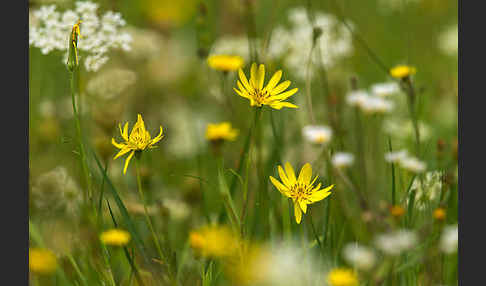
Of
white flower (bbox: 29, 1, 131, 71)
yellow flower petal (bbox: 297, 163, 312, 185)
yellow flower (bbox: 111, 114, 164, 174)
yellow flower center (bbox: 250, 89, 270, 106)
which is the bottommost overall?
yellow flower petal (bbox: 297, 163, 312, 185)

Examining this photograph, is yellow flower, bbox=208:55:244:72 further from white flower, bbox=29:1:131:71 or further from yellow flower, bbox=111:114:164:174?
yellow flower, bbox=111:114:164:174

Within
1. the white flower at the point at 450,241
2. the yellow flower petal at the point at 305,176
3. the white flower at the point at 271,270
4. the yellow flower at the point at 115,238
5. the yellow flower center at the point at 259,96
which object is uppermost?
the yellow flower center at the point at 259,96

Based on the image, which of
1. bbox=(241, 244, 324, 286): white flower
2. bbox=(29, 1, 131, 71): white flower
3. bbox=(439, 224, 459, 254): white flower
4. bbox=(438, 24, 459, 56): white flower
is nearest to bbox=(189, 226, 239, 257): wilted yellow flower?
bbox=(241, 244, 324, 286): white flower

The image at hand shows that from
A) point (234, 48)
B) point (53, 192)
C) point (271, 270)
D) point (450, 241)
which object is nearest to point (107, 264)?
point (271, 270)

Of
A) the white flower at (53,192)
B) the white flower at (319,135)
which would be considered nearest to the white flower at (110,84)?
the white flower at (53,192)

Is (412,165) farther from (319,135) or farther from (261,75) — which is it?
(261,75)

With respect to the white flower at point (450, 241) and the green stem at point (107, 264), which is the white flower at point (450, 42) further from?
the green stem at point (107, 264)

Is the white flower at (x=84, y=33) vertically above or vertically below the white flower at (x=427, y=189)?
above

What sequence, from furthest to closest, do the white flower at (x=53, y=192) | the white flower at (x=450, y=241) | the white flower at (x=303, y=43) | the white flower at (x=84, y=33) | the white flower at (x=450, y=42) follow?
1. the white flower at (x=450, y=42)
2. the white flower at (x=303, y=43)
3. the white flower at (x=53, y=192)
4. the white flower at (x=84, y=33)
5. the white flower at (x=450, y=241)

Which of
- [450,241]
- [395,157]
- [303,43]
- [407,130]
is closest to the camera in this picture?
[450,241]

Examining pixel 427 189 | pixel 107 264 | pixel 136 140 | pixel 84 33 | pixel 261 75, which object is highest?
pixel 84 33

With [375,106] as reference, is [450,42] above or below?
above

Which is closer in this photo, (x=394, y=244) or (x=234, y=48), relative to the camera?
(x=394, y=244)

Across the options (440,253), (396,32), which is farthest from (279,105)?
(396,32)
